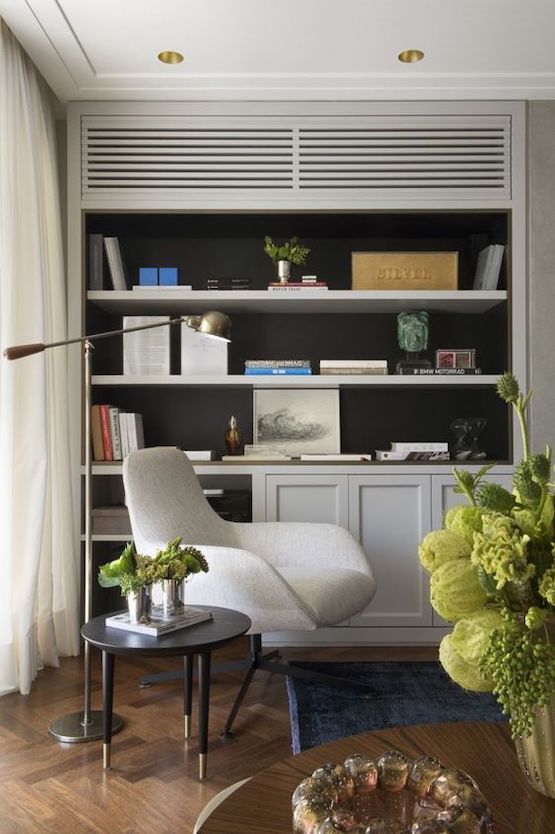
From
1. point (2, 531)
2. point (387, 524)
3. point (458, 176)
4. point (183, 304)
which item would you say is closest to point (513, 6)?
point (458, 176)

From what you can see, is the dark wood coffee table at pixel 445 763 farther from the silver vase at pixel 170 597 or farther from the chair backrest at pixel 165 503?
the chair backrest at pixel 165 503

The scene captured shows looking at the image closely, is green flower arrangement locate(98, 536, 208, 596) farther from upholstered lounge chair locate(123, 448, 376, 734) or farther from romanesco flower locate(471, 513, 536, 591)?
romanesco flower locate(471, 513, 536, 591)

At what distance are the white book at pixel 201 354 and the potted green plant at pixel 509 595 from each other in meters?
2.92

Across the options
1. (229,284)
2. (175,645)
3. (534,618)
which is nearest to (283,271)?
(229,284)

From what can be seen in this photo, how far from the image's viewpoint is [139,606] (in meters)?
2.30

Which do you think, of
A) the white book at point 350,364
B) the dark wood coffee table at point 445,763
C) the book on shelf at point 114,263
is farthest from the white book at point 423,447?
the dark wood coffee table at point 445,763

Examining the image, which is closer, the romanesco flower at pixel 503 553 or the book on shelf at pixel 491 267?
the romanesco flower at pixel 503 553

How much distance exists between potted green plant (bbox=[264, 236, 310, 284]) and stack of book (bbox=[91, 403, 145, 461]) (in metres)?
0.99

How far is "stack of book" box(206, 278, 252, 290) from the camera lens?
3.73 metres

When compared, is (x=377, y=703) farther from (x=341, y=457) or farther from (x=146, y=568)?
(x=341, y=457)

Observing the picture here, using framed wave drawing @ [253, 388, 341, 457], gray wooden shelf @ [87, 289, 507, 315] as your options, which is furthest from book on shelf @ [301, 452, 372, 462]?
gray wooden shelf @ [87, 289, 507, 315]

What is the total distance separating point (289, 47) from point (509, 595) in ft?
9.44

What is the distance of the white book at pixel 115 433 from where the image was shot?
12.0 feet

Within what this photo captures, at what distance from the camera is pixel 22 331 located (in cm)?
314
